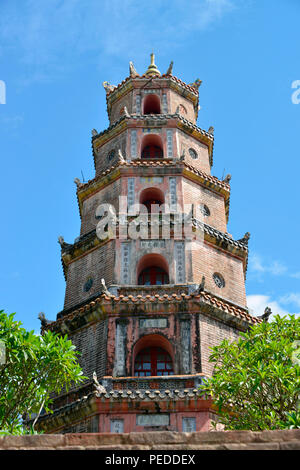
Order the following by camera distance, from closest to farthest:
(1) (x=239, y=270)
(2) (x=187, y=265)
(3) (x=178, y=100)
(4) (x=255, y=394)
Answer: (4) (x=255, y=394), (2) (x=187, y=265), (1) (x=239, y=270), (3) (x=178, y=100)

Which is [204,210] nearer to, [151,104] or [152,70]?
[151,104]

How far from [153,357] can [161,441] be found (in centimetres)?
1255

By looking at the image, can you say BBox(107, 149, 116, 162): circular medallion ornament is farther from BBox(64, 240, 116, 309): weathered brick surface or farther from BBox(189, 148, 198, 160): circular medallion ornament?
BBox(64, 240, 116, 309): weathered brick surface

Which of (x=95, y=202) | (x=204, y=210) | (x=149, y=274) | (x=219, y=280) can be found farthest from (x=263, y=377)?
(x=95, y=202)

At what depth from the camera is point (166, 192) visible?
907 inches

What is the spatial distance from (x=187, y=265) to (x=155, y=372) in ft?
13.1

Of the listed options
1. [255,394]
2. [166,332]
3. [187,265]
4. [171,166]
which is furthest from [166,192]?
[255,394]

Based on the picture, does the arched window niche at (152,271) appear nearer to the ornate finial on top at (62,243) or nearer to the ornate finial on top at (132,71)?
the ornate finial on top at (62,243)

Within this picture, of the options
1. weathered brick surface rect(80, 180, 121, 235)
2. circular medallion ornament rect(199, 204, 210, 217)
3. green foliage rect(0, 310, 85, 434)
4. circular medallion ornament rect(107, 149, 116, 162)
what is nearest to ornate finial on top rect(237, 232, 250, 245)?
circular medallion ornament rect(199, 204, 210, 217)

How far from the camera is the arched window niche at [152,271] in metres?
21.0

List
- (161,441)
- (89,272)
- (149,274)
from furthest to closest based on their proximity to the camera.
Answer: (89,272), (149,274), (161,441)

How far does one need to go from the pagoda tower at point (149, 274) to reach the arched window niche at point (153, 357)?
0.04m

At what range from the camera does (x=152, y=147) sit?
26.0 metres
